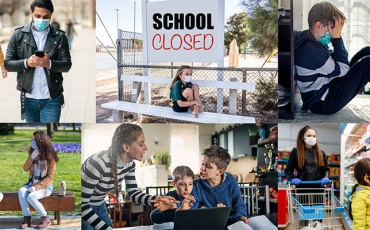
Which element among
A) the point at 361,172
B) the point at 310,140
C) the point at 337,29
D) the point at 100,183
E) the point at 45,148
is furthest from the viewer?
the point at 310,140

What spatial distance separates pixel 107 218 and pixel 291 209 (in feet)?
6.65

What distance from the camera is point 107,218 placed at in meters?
6.57

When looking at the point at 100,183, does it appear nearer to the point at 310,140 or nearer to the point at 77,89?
the point at 77,89

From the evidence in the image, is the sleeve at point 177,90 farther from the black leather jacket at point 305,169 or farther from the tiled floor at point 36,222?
the tiled floor at point 36,222

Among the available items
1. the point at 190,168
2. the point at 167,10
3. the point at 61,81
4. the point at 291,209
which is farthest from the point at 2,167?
the point at 291,209

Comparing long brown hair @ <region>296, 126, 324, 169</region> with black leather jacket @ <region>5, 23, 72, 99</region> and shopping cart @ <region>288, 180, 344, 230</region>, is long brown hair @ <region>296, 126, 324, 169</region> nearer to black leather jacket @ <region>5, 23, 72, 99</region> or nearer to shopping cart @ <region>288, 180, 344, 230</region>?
shopping cart @ <region>288, 180, 344, 230</region>

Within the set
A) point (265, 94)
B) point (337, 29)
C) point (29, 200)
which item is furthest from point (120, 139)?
point (337, 29)

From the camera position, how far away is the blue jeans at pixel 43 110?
6652mm

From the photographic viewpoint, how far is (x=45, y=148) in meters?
6.66

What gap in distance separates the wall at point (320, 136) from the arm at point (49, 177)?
249 centimetres

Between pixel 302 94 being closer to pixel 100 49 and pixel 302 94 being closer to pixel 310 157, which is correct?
pixel 310 157

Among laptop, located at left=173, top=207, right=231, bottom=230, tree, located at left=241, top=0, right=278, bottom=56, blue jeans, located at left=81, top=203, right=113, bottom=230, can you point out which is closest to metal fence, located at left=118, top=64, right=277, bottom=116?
tree, located at left=241, top=0, right=278, bottom=56

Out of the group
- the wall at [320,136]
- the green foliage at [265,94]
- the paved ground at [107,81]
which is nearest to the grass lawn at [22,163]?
the paved ground at [107,81]

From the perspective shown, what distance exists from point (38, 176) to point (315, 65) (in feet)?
10.6
